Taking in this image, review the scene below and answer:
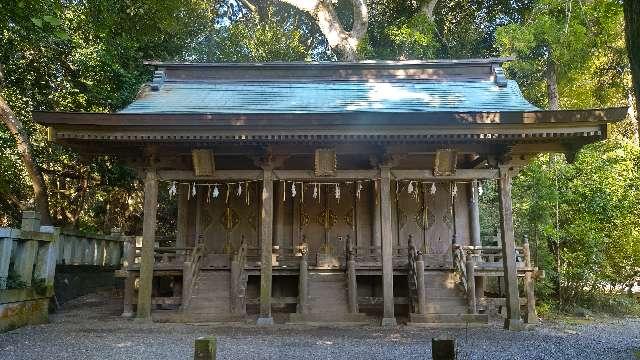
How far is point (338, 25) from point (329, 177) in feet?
44.7

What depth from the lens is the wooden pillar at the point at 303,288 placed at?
388 inches

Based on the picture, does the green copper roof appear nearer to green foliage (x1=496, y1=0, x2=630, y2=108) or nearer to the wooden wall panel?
the wooden wall panel

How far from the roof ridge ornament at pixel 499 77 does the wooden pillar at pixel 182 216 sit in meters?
8.51

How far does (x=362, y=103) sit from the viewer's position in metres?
10.9

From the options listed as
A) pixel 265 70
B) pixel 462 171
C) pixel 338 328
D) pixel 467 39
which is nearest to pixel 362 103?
pixel 462 171

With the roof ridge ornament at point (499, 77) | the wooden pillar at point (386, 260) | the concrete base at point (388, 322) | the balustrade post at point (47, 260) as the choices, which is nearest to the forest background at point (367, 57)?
the roof ridge ornament at point (499, 77)

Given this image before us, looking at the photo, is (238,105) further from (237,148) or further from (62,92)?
(62,92)

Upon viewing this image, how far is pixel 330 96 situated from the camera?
1159cm

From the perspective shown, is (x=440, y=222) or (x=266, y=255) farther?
(x=440, y=222)

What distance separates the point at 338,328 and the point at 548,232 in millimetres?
6831

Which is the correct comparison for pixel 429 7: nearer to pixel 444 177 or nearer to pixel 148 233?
pixel 444 177

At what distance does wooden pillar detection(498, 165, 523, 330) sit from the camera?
9172mm

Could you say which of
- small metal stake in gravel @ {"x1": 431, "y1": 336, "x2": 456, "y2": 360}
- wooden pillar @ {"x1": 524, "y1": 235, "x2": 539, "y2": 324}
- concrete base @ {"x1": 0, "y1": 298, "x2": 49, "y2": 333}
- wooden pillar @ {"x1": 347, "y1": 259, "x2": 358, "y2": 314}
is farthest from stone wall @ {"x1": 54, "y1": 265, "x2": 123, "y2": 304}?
small metal stake in gravel @ {"x1": 431, "y1": 336, "x2": 456, "y2": 360}

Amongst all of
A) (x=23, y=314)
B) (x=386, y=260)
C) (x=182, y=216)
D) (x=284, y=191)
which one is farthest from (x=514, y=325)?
(x=23, y=314)
